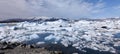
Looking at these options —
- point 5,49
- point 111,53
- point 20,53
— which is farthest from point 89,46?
point 5,49

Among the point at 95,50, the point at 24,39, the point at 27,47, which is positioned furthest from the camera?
the point at 24,39

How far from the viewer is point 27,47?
46.5 ft

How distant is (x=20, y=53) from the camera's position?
1248 cm

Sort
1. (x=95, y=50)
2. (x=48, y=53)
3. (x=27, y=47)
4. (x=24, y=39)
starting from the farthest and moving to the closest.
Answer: (x=24, y=39) → (x=27, y=47) → (x=95, y=50) → (x=48, y=53)

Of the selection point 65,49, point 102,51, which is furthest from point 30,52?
point 102,51

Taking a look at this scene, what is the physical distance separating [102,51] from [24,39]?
7724 millimetres

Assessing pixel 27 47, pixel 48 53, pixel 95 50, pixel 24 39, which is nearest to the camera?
pixel 48 53

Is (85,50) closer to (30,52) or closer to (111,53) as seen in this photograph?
(111,53)

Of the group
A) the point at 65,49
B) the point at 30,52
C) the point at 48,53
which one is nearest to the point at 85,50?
the point at 65,49

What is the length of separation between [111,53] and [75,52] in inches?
87.3

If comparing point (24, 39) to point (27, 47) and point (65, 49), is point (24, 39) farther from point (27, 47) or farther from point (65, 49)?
point (65, 49)

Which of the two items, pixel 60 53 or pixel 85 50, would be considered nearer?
pixel 60 53

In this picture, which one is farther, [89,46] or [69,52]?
[89,46]

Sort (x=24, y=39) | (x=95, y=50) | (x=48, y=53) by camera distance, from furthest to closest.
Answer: (x=24, y=39)
(x=95, y=50)
(x=48, y=53)
